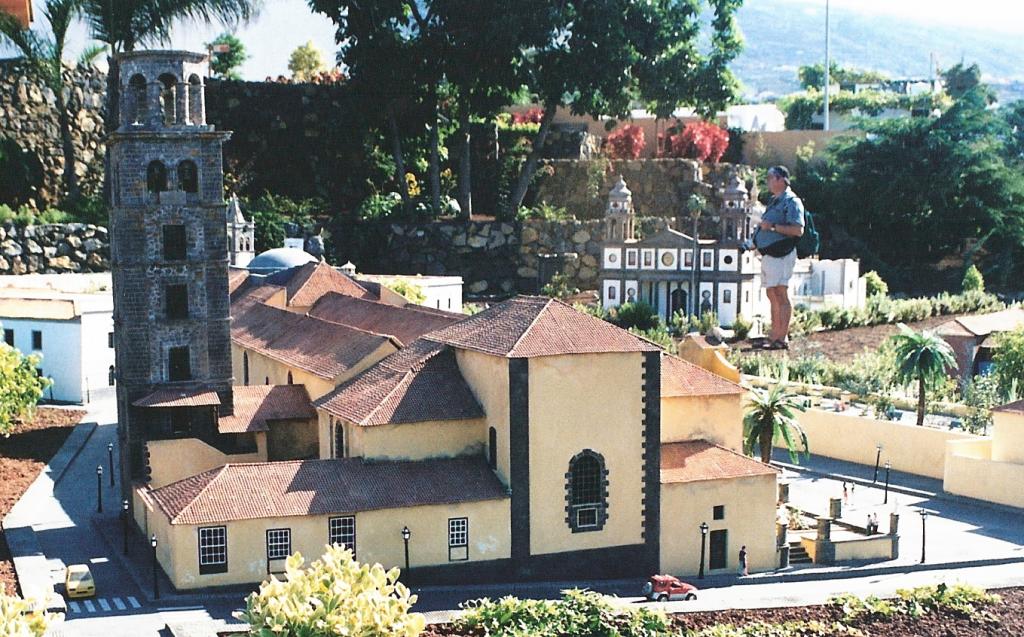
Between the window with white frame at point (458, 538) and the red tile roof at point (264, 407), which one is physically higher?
the red tile roof at point (264, 407)

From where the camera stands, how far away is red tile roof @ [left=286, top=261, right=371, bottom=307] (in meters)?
60.0

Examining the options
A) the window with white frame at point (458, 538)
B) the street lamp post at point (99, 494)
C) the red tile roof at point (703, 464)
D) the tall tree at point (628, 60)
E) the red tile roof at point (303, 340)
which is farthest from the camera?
the tall tree at point (628, 60)

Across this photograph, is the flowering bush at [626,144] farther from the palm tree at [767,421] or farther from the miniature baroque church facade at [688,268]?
the palm tree at [767,421]

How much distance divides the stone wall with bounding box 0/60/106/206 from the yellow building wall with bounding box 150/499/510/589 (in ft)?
142

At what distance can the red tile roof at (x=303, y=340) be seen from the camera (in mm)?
47000

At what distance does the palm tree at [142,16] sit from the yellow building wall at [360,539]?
138ft

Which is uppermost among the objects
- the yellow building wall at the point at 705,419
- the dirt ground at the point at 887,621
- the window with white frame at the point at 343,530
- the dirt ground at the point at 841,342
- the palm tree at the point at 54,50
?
the palm tree at the point at 54,50

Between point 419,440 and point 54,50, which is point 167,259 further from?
point 54,50

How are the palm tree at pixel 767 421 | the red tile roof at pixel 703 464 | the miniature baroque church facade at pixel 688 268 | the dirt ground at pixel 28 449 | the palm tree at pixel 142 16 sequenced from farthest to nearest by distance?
the miniature baroque church facade at pixel 688 268
the palm tree at pixel 142 16
the palm tree at pixel 767 421
the dirt ground at pixel 28 449
the red tile roof at pixel 703 464

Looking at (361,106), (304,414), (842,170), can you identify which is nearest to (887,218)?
(842,170)

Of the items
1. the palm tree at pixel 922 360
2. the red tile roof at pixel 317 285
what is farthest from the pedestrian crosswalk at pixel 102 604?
the palm tree at pixel 922 360

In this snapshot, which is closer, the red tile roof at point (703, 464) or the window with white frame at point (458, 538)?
the window with white frame at point (458, 538)

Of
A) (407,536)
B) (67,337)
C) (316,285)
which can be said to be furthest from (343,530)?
(67,337)

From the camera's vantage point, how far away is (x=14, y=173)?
76688 millimetres
